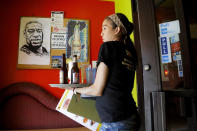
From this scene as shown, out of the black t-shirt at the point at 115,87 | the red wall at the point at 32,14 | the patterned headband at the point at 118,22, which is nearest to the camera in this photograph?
the black t-shirt at the point at 115,87

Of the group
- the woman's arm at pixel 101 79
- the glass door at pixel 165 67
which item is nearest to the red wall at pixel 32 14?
the glass door at pixel 165 67

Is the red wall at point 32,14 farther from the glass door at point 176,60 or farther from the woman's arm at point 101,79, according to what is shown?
the woman's arm at point 101,79

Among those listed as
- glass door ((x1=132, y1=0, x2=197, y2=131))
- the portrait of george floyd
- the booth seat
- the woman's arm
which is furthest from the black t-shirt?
the portrait of george floyd

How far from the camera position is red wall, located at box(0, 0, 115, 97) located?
90.9 inches

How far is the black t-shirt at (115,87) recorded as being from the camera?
0.82 meters

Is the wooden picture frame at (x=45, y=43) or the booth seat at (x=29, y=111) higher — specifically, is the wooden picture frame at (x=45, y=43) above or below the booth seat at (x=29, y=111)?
above

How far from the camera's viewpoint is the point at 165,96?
995 millimetres

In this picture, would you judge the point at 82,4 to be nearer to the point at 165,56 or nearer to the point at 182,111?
the point at 165,56

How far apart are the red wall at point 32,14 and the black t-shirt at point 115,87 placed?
1.68 m

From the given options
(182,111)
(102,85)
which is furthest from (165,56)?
(102,85)

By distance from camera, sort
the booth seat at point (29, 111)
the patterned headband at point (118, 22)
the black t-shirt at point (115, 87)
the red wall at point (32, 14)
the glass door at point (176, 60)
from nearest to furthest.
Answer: the black t-shirt at point (115, 87) → the patterned headband at point (118, 22) → the glass door at point (176, 60) → the booth seat at point (29, 111) → the red wall at point (32, 14)

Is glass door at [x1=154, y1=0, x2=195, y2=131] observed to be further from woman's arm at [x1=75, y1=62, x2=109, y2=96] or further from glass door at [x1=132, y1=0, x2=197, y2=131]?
woman's arm at [x1=75, y1=62, x2=109, y2=96]

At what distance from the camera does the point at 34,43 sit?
2.40 meters

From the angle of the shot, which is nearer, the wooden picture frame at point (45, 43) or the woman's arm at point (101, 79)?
the woman's arm at point (101, 79)
